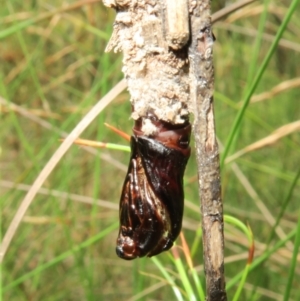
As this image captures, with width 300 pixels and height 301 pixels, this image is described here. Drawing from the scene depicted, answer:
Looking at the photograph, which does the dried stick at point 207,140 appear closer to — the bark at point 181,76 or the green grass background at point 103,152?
the bark at point 181,76

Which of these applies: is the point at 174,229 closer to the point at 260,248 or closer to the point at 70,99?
the point at 260,248

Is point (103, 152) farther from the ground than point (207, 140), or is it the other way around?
point (207, 140)

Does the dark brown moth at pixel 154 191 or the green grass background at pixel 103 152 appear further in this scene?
the green grass background at pixel 103 152

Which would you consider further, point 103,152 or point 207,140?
point 103,152

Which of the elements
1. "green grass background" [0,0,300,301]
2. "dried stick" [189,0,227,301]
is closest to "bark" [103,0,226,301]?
"dried stick" [189,0,227,301]

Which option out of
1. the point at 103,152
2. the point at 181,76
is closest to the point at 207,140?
the point at 181,76

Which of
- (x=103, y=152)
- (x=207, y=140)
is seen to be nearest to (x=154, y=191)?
(x=207, y=140)

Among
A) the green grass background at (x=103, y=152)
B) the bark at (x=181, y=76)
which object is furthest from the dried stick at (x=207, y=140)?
the green grass background at (x=103, y=152)

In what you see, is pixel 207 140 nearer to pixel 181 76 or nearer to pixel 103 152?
pixel 181 76
